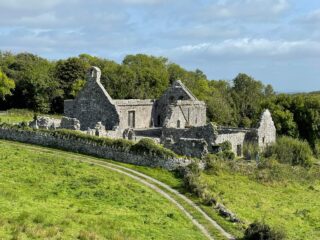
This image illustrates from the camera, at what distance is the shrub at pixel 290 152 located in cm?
5875

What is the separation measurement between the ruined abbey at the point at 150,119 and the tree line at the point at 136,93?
12323mm

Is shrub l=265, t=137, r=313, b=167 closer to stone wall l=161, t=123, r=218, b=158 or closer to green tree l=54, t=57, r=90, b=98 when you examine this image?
stone wall l=161, t=123, r=218, b=158

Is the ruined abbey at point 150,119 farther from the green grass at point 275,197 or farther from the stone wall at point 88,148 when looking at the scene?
the green grass at point 275,197

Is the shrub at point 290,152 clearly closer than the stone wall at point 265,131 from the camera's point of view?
Yes

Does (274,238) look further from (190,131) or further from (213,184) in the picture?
(190,131)

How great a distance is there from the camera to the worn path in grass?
96.2 feet

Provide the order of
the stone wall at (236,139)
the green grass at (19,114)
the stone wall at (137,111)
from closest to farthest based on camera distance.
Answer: the stone wall at (236,139), the stone wall at (137,111), the green grass at (19,114)

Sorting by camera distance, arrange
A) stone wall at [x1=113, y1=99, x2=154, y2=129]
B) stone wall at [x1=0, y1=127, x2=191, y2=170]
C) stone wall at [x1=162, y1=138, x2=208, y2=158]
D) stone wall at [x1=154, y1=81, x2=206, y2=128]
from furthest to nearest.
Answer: stone wall at [x1=154, y1=81, x2=206, y2=128] → stone wall at [x1=113, y1=99, x2=154, y2=129] → stone wall at [x1=162, y1=138, x2=208, y2=158] → stone wall at [x1=0, y1=127, x2=191, y2=170]

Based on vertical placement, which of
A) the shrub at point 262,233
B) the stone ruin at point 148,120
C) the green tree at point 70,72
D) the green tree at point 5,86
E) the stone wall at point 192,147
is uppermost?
the green tree at point 70,72

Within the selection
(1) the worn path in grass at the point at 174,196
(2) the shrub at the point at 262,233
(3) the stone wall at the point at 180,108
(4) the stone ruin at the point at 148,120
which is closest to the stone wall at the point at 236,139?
(4) the stone ruin at the point at 148,120

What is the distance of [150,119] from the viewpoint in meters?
64.5

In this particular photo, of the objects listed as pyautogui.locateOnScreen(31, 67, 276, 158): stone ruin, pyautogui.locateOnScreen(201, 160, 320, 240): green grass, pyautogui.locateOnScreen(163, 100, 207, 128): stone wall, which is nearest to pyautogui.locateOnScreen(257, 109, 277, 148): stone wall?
pyautogui.locateOnScreen(31, 67, 276, 158): stone ruin

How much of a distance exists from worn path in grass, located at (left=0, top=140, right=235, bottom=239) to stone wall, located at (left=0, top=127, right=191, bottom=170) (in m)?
1.12

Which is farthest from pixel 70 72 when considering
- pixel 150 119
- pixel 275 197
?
pixel 275 197
